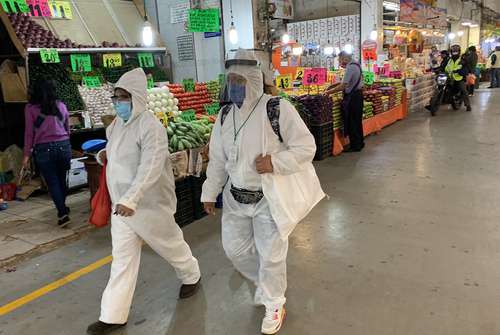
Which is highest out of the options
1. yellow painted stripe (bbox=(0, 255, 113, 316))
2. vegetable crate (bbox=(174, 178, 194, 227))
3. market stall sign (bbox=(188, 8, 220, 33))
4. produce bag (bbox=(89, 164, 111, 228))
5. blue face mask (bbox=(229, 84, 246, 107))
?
market stall sign (bbox=(188, 8, 220, 33))

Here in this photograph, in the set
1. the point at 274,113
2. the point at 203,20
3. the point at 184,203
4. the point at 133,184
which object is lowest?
the point at 184,203

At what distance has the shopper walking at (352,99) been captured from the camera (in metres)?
7.35

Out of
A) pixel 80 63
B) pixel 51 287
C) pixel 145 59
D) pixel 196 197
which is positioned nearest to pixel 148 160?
pixel 51 287

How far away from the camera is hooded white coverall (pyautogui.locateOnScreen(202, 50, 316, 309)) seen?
94.8 inches

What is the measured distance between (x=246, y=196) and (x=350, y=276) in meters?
1.31

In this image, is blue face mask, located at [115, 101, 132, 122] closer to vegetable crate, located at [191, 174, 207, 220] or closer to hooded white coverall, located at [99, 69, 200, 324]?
hooded white coverall, located at [99, 69, 200, 324]

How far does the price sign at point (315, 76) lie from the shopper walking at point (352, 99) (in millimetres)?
342

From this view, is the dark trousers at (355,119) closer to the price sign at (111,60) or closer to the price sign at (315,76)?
the price sign at (315,76)

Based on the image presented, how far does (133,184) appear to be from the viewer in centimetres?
253

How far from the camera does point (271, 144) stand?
2.44m

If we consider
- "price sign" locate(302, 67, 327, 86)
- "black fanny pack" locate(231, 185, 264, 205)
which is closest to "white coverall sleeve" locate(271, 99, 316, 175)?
"black fanny pack" locate(231, 185, 264, 205)

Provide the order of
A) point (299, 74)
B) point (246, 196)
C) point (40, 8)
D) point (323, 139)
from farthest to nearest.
→ point (299, 74) → point (323, 139) → point (40, 8) → point (246, 196)

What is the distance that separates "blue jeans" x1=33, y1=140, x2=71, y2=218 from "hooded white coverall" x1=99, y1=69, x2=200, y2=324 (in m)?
2.12

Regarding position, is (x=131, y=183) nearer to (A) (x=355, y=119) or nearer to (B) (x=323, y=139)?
(B) (x=323, y=139)
